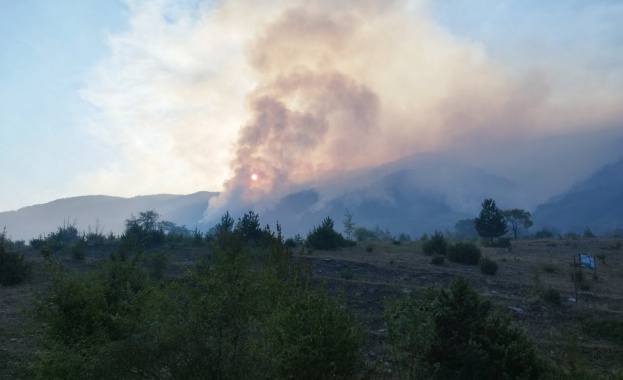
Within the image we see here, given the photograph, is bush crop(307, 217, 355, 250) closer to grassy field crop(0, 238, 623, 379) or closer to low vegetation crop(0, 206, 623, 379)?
grassy field crop(0, 238, 623, 379)

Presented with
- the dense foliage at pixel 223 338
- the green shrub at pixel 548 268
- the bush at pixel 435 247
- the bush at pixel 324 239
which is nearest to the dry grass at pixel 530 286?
the green shrub at pixel 548 268

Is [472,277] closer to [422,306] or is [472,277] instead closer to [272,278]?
[422,306]

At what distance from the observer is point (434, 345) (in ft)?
40.3

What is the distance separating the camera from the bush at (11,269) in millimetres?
23578

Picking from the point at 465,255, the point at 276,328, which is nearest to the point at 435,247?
the point at 465,255

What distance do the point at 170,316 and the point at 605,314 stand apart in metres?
19.9

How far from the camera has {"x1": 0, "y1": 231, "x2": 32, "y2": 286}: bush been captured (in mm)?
23578

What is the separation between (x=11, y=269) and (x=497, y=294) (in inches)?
1002

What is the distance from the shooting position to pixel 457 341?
491 inches

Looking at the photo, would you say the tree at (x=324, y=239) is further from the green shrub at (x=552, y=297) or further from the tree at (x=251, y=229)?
the green shrub at (x=552, y=297)

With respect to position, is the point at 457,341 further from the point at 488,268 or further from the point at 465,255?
the point at 465,255

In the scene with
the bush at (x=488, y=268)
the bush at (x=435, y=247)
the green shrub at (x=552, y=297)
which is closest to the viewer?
the green shrub at (x=552, y=297)

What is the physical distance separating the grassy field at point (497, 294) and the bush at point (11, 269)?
806 millimetres

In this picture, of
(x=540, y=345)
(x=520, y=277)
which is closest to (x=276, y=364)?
(x=540, y=345)
